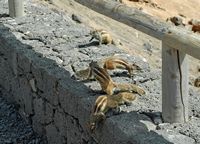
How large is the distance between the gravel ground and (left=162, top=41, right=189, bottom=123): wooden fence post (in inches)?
60.9

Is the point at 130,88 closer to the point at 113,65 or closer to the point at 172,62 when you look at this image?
the point at 113,65

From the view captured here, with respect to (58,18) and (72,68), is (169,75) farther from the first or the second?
(58,18)

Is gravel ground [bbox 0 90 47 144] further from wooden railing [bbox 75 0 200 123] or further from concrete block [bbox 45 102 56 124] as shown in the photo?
wooden railing [bbox 75 0 200 123]

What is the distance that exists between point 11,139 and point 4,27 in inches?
48.1

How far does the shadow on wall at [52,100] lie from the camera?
383 centimetres

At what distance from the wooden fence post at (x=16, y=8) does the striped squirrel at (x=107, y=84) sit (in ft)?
6.47

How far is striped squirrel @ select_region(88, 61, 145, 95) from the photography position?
13.8 feet

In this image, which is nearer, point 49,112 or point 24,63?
point 49,112

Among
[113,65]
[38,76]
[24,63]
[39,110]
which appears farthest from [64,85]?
[24,63]

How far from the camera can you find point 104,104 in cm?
400

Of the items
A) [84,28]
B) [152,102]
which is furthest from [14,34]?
[152,102]

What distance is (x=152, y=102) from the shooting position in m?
4.10

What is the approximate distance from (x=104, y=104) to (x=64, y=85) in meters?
0.58

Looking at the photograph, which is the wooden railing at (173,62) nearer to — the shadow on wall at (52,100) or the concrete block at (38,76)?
the shadow on wall at (52,100)
